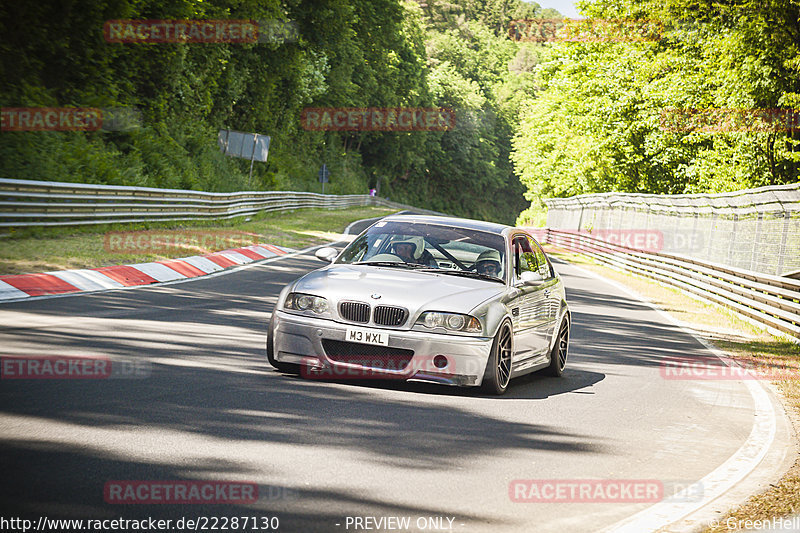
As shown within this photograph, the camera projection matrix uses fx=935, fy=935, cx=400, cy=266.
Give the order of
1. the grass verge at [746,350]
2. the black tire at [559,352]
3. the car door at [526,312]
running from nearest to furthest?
the grass verge at [746,350], the car door at [526,312], the black tire at [559,352]

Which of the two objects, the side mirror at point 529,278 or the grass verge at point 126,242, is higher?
the side mirror at point 529,278

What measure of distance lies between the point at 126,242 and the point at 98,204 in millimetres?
1292

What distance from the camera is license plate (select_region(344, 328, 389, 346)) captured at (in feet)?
24.7

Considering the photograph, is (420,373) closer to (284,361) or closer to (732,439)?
(284,361)

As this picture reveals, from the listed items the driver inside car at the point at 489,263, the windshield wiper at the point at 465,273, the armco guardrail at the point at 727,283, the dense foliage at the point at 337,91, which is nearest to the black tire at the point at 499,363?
the windshield wiper at the point at 465,273

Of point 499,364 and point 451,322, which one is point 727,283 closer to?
point 499,364

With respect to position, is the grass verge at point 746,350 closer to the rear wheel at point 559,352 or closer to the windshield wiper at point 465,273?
the rear wheel at point 559,352

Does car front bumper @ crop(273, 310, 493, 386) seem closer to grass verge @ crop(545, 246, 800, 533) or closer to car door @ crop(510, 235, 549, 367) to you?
car door @ crop(510, 235, 549, 367)

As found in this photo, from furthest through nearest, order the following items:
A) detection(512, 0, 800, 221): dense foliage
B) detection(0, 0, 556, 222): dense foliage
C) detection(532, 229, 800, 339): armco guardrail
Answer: detection(512, 0, 800, 221): dense foliage < detection(0, 0, 556, 222): dense foliage < detection(532, 229, 800, 339): armco guardrail

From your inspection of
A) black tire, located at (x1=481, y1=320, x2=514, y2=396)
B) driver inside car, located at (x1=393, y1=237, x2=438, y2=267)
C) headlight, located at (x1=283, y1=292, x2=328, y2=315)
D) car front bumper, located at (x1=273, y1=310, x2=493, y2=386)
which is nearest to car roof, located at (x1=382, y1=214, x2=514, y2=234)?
driver inside car, located at (x1=393, y1=237, x2=438, y2=267)

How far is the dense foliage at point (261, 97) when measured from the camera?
25453mm

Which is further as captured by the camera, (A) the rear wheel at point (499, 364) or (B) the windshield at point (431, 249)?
(B) the windshield at point (431, 249)

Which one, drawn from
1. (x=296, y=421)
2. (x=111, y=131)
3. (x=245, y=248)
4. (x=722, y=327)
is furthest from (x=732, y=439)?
(x=111, y=131)

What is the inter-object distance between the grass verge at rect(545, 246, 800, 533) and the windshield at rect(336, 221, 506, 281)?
314cm
